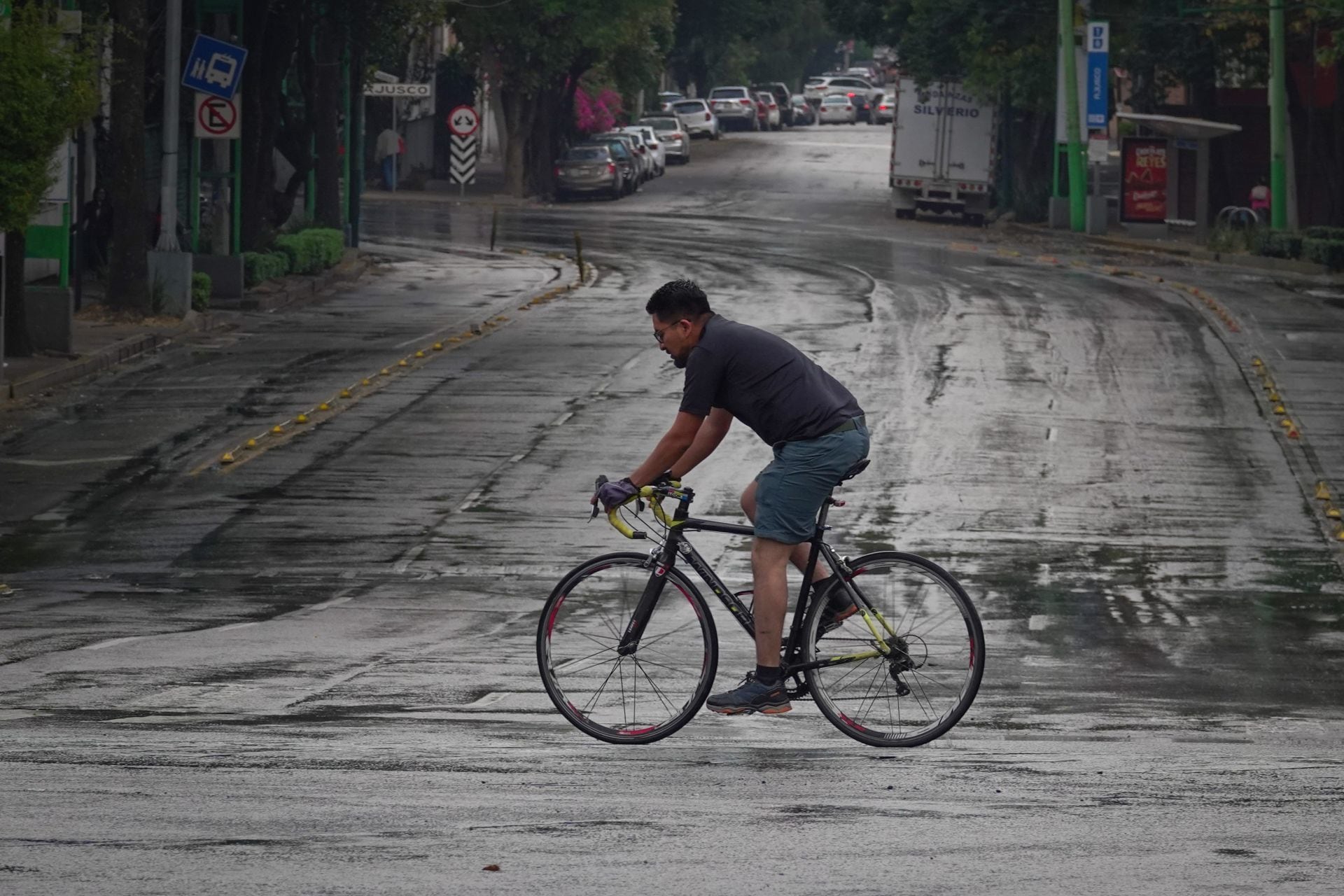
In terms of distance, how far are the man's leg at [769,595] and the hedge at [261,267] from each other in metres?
24.9

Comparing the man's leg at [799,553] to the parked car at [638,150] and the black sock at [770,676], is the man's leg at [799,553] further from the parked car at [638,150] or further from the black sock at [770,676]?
the parked car at [638,150]

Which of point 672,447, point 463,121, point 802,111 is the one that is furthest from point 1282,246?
point 802,111

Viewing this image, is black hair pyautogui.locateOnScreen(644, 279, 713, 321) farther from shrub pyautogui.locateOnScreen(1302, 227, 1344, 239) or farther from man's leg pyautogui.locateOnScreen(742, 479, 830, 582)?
shrub pyautogui.locateOnScreen(1302, 227, 1344, 239)

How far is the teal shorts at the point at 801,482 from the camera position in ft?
24.4

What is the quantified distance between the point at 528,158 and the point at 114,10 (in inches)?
1293

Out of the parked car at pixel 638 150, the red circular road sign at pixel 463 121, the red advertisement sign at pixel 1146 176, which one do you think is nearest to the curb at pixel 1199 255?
the red advertisement sign at pixel 1146 176

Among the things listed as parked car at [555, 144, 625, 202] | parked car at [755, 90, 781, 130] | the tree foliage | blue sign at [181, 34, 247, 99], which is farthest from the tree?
parked car at [755, 90, 781, 130]

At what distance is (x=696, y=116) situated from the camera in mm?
84188

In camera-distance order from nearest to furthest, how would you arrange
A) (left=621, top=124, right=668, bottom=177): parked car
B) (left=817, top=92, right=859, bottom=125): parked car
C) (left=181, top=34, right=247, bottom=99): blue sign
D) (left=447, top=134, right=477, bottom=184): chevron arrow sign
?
(left=181, top=34, right=247, bottom=99): blue sign → (left=447, top=134, right=477, bottom=184): chevron arrow sign → (left=621, top=124, right=668, bottom=177): parked car → (left=817, top=92, right=859, bottom=125): parked car

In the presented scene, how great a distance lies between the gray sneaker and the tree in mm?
13390

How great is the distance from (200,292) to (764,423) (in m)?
22.5

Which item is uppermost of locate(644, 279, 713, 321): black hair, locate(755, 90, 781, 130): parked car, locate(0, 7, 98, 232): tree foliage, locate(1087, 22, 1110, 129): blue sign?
locate(755, 90, 781, 130): parked car

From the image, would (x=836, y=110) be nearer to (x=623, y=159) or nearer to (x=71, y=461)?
(x=623, y=159)

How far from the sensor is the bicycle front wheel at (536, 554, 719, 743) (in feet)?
25.0
